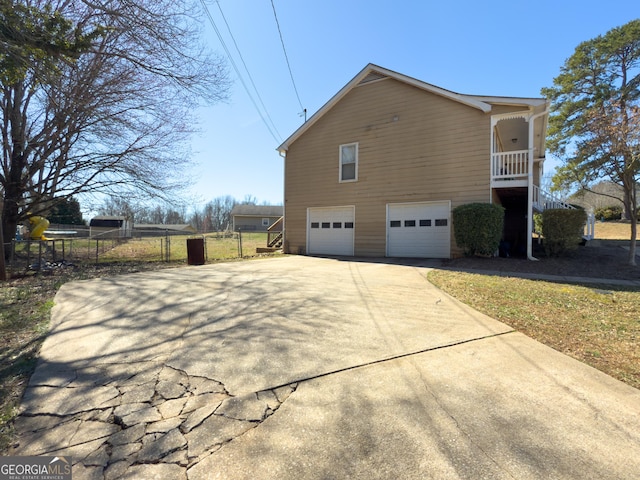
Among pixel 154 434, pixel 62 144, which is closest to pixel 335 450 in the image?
pixel 154 434

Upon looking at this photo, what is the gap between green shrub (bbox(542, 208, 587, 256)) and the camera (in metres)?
9.57

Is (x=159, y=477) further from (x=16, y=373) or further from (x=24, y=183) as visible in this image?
(x=24, y=183)

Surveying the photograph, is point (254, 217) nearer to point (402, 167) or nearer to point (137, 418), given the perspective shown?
point (402, 167)

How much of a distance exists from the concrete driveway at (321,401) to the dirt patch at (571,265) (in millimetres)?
5554

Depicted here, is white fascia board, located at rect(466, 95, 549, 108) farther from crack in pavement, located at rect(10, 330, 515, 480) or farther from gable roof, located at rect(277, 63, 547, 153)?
crack in pavement, located at rect(10, 330, 515, 480)

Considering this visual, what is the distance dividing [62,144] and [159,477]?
14.8 metres

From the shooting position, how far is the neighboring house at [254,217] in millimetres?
54000

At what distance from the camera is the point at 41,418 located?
232cm

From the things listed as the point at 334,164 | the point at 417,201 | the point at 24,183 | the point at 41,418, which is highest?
the point at 334,164

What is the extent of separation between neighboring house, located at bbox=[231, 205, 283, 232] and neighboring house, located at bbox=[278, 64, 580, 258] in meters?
39.9

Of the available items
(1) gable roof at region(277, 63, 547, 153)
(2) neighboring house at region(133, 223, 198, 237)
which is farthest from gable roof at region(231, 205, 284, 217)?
(1) gable roof at region(277, 63, 547, 153)

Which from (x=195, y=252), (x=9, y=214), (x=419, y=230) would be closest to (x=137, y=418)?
(x=195, y=252)

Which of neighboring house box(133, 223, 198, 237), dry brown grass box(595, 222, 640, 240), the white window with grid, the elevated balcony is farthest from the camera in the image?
dry brown grass box(595, 222, 640, 240)

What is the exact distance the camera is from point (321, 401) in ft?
7.84
